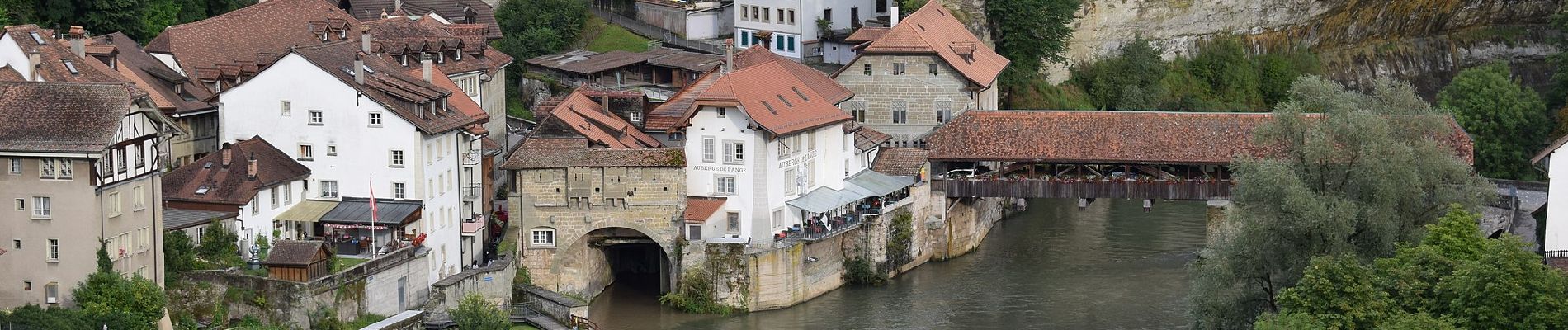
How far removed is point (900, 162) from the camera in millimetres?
92375

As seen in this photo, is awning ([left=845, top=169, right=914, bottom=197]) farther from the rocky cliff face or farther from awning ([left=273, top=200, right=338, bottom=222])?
the rocky cliff face

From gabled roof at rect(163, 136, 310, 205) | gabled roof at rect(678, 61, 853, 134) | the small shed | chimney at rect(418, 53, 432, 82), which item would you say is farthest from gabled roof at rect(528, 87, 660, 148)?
the small shed

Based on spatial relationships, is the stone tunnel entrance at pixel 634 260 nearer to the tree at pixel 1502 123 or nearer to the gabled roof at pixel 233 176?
the gabled roof at pixel 233 176

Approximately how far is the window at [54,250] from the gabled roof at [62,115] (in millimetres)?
2377

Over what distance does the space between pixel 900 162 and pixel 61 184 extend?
34.4 m

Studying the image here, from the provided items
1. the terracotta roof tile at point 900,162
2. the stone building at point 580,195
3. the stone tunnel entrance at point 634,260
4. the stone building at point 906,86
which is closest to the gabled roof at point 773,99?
the stone building at point 580,195

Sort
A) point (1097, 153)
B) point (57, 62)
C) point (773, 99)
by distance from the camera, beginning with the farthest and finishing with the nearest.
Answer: point (1097, 153) → point (773, 99) → point (57, 62)

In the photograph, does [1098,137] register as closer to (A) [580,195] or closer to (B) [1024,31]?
(B) [1024,31]

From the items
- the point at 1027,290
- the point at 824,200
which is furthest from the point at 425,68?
the point at 1027,290

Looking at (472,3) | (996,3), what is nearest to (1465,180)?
(996,3)

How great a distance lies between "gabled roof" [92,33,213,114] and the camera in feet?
258

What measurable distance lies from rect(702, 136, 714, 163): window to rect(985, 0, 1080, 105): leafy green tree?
2895 centimetres

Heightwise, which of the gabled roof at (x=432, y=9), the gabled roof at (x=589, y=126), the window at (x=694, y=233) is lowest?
the window at (x=694, y=233)

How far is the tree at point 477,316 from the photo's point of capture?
235 ft
